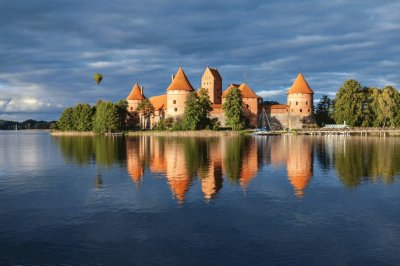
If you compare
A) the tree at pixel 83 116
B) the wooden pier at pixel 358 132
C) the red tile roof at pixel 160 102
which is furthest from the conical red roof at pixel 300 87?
the tree at pixel 83 116

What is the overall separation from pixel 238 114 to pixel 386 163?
4504cm

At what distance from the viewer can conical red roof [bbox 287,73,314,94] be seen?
8388 centimetres

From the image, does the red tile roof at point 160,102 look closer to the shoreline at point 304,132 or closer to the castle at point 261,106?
the castle at point 261,106

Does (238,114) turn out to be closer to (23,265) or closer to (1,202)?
(1,202)

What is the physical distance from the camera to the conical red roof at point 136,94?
307 feet

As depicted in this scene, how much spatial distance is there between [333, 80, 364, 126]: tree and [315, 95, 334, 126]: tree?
1348 centimetres

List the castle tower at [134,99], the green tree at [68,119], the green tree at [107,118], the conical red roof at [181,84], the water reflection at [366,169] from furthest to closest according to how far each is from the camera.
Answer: the green tree at [68,119]
the castle tower at [134,99]
the conical red roof at [181,84]
the green tree at [107,118]
the water reflection at [366,169]

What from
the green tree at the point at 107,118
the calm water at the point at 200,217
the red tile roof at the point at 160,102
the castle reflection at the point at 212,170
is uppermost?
the red tile roof at the point at 160,102

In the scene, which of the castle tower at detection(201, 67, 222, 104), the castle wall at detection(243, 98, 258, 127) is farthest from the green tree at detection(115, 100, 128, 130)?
the castle wall at detection(243, 98, 258, 127)

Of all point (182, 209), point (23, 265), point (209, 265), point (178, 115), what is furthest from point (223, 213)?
point (178, 115)

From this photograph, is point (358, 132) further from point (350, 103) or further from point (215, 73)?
point (215, 73)

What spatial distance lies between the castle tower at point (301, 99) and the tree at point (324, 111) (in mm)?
5863

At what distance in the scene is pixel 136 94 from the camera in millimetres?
94000

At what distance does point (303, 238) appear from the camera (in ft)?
35.9
